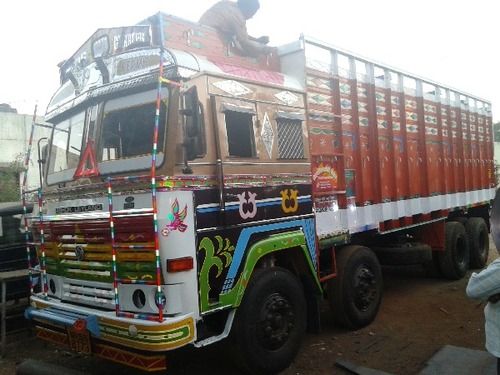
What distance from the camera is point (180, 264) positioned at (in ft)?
10.7

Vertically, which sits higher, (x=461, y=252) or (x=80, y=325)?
(x=80, y=325)

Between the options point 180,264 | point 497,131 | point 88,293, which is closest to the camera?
point 180,264

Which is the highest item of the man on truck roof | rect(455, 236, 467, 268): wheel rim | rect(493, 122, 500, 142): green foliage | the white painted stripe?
rect(493, 122, 500, 142): green foliage

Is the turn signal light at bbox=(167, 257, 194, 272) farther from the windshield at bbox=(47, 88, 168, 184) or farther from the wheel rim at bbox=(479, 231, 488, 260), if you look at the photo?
the wheel rim at bbox=(479, 231, 488, 260)

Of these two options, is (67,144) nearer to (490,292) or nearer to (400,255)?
(490,292)

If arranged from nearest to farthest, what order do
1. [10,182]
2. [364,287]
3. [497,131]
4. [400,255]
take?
[364,287]
[400,255]
[10,182]
[497,131]

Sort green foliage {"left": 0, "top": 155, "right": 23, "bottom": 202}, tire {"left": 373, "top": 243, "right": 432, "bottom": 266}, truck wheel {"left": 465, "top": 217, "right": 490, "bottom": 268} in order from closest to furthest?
tire {"left": 373, "top": 243, "right": 432, "bottom": 266}, truck wheel {"left": 465, "top": 217, "right": 490, "bottom": 268}, green foliage {"left": 0, "top": 155, "right": 23, "bottom": 202}

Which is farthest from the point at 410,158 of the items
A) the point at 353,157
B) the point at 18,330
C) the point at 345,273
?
the point at 18,330

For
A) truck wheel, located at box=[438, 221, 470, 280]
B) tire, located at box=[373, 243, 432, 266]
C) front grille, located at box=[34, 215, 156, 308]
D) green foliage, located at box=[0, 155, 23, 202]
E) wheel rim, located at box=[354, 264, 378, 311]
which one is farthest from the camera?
green foliage, located at box=[0, 155, 23, 202]

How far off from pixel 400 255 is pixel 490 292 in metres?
3.85

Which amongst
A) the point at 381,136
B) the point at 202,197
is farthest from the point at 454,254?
the point at 202,197

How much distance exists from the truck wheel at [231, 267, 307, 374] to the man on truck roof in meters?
2.15

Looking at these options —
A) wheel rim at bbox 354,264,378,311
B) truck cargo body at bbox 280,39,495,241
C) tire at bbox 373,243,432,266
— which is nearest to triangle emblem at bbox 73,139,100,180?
truck cargo body at bbox 280,39,495,241

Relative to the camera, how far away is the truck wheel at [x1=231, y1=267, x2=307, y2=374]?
12.3 ft
